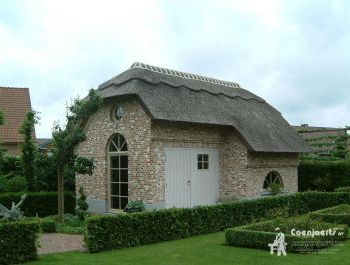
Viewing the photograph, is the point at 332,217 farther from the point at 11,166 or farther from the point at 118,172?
the point at 11,166

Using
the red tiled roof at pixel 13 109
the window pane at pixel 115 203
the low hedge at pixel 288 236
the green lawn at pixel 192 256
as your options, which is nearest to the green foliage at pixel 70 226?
the window pane at pixel 115 203

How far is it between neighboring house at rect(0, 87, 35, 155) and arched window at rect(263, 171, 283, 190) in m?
15.9

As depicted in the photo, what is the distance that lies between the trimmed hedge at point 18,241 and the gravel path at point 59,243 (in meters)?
0.90

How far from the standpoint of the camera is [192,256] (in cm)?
1121

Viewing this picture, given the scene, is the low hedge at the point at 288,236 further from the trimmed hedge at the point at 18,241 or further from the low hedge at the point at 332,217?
the trimmed hedge at the point at 18,241

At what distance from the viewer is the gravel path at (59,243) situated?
12.7m

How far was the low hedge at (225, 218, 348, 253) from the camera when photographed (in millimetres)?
11320

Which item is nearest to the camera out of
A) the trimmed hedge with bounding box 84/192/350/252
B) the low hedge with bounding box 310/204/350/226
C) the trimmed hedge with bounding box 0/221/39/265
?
the trimmed hedge with bounding box 0/221/39/265

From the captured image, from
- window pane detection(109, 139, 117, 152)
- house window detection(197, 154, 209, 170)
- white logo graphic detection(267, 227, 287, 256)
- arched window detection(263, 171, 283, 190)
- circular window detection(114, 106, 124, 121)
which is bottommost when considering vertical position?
white logo graphic detection(267, 227, 287, 256)

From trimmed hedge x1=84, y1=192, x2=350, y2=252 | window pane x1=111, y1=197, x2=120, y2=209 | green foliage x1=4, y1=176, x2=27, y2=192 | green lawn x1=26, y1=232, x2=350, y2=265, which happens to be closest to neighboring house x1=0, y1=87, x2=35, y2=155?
green foliage x1=4, y1=176, x2=27, y2=192

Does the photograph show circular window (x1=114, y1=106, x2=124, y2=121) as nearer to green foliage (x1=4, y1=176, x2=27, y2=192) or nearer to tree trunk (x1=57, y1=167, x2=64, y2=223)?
tree trunk (x1=57, y1=167, x2=64, y2=223)

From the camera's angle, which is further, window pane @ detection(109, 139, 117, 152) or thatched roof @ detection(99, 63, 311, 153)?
window pane @ detection(109, 139, 117, 152)

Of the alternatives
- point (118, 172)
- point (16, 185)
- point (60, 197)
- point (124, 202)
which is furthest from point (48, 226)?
point (16, 185)

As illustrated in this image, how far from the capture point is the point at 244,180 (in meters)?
20.7
